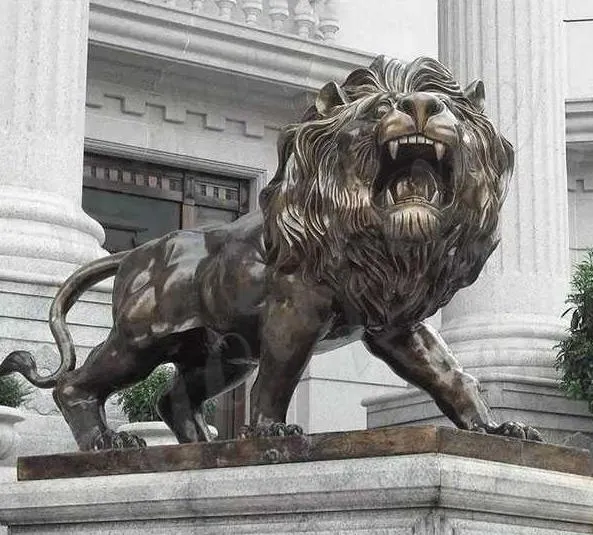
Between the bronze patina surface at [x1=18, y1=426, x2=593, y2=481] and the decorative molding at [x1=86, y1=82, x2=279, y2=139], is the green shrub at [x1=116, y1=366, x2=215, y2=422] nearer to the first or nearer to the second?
the bronze patina surface at [x1=18, y1=426, x2=593, y2=481]

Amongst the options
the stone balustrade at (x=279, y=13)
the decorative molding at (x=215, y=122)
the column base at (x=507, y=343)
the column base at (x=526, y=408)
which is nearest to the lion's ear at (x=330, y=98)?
the column base at (x=526, y=408)

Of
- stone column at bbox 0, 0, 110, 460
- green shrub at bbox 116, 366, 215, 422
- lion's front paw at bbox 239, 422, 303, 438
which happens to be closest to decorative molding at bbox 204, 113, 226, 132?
stone column at bbox 0, 0, 110, 460

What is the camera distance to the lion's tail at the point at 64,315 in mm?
5105

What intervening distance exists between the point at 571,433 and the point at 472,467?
22.3ft

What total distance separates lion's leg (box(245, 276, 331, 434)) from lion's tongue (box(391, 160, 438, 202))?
16.5 inches

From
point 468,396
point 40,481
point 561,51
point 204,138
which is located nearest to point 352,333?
point 468,396

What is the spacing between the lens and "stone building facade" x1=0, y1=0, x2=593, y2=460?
26.7ft

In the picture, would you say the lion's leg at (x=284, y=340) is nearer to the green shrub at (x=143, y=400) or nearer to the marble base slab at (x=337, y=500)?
the marble base slab at (x=337, y=500)

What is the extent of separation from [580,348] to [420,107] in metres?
6.28

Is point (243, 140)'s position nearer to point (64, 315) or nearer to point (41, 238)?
point (41, 238)

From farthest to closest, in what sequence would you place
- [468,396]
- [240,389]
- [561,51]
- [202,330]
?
[240,389], [561,51], [202,330], [468,396]

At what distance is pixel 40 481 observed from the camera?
14.8ft

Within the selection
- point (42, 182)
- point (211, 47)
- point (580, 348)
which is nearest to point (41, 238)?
point (42, 182)

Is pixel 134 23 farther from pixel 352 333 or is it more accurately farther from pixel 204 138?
pixel 352 333
